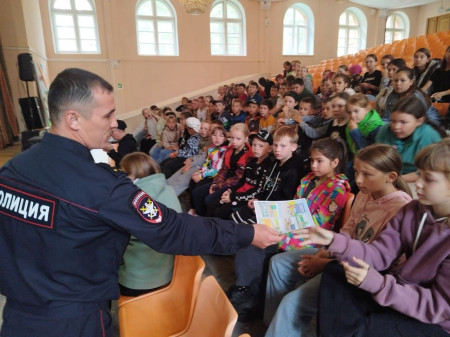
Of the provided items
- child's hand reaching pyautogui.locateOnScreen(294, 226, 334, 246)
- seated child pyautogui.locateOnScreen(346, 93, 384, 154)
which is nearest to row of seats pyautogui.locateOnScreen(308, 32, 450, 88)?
seated child pyautogui.locateOnScreen(346, 93, 384, 154)

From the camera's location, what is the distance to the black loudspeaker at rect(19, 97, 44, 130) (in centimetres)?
495

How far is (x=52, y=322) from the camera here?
0.97 metres

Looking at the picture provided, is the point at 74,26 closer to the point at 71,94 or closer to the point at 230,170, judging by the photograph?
the point at 230,170

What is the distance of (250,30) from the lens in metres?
12.1

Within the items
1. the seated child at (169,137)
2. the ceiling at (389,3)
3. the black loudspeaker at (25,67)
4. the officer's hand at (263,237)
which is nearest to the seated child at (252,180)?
the officer's hand at (263,237)

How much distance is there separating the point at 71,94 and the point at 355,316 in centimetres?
128

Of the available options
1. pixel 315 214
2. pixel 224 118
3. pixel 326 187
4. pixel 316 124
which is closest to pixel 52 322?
pixel 315 214

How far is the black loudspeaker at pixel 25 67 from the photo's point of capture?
4.98 m

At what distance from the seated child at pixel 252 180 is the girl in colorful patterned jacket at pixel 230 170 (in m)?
0.23

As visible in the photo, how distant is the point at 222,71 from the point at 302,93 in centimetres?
773

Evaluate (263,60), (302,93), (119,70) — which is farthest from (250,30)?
(302,93)

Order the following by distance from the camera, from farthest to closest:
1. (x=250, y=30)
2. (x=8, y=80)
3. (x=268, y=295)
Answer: (x=250, y=30)
(x=8, y=80)
(x=268, y=295)

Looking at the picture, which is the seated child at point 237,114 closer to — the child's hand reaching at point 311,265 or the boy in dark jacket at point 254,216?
the boy in dark jacket at point 254,216

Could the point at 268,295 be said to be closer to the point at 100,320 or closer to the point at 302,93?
the point at 100,320
